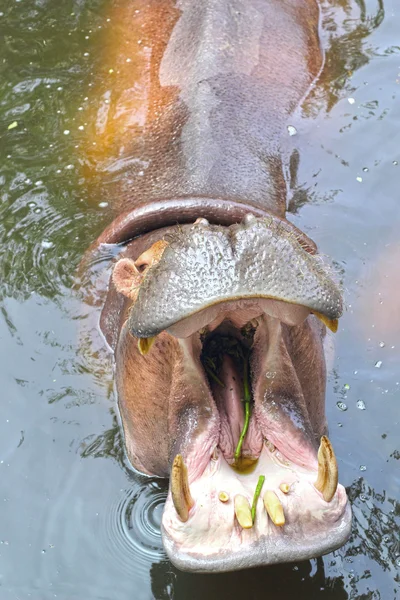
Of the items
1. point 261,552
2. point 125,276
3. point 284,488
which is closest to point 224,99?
point 125,276

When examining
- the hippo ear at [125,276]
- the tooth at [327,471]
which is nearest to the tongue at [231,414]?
the tooth at [327,471]

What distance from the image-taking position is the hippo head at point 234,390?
3.01m

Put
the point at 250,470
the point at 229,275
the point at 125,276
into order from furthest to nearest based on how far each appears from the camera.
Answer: the point at 125,276, the point at 250,470, the point at 229,275

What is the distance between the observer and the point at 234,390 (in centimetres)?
380

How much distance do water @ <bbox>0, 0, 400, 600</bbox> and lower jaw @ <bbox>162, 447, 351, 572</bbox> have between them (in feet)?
2.33

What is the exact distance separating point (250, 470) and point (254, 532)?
1.25 ft

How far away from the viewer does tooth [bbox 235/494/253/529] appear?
309 centimetres

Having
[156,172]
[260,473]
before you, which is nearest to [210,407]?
[260,473]

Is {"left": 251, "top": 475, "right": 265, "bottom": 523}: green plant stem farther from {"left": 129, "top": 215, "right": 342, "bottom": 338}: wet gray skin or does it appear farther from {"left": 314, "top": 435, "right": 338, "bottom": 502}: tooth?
→ {"left": 129, "top": 215, "right": 342, "bottom": 338}: wet gray skin

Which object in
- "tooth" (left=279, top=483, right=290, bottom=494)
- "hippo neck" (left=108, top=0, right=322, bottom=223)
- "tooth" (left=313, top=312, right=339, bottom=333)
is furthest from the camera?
"hippo neck" (left=108, top=0, right=322, bottom=223)

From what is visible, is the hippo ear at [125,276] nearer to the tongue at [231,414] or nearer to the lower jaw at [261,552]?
the tongue at [231,414]

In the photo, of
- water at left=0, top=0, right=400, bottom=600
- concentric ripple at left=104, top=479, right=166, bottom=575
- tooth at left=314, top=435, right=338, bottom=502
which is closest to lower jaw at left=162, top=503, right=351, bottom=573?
tooth at left=314, top=435, right=338, bottom=502

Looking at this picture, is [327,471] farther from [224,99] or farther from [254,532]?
[224,99]

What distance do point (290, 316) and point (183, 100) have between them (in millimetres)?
2478
